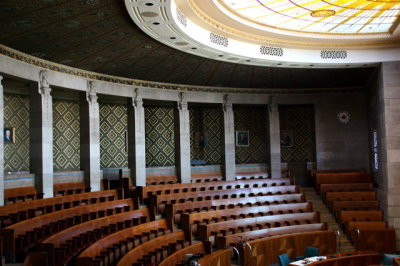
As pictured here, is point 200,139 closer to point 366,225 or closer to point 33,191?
point 366,225

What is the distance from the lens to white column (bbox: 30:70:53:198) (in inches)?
569

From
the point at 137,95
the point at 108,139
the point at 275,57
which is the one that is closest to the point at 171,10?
the point at 275,57

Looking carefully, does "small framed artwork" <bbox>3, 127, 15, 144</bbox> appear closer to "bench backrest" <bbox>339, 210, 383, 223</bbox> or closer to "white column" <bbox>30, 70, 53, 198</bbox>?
"white column" <bbox>30, 70, 53, 198</bbox>

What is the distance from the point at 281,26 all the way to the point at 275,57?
1528 millimetres

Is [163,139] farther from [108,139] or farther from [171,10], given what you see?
[171,10]

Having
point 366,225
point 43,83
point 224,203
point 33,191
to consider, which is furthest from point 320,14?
point 33,191

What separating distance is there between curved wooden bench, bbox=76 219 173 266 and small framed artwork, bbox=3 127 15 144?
241 inches

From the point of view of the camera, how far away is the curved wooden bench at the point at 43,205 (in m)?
10.7

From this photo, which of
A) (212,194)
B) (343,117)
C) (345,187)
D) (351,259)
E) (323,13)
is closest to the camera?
(351,259)

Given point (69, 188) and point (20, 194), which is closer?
point (20, 194)

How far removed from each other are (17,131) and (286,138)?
12.3 metres

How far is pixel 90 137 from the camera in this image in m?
16.8

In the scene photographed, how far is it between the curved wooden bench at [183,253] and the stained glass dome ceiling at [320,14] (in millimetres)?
6277

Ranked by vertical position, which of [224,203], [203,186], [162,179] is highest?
[162,179]
